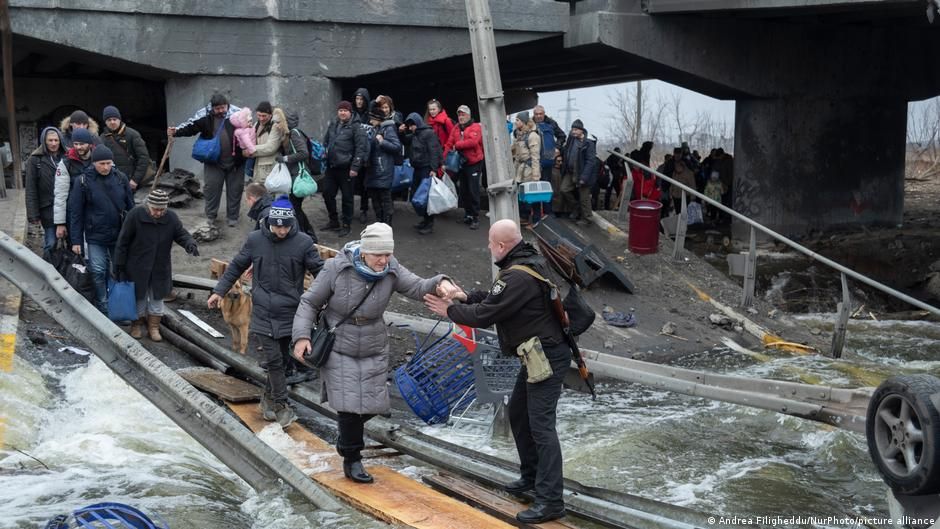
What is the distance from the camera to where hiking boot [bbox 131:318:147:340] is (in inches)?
384

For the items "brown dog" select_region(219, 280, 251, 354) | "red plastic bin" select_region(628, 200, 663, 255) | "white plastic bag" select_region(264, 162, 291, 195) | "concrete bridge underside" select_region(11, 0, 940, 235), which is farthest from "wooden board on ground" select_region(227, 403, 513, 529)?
"concrete bridge underside" select_region(11, 0, 940, 235)

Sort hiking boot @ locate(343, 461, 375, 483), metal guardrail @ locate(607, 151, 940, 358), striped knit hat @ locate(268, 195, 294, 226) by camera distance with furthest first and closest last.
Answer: metal guardrail @ locate(607, 151, 940, 358) < striped knit hat @ locate(268, 195, 294, 226) < hiking boot @ locate(343, 461, 375, 483)

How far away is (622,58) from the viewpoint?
18688 millimetres

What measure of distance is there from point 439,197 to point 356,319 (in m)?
7.22

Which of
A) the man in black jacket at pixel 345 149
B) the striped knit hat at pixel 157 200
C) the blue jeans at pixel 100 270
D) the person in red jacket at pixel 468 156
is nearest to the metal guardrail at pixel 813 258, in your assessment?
the person in red jacket at pixel 468 156

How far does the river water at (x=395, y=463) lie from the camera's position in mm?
6156

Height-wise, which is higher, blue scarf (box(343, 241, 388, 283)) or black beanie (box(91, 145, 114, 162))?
black beanie (box(91, 145, 114, 162))

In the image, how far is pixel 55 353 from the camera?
8898 mm

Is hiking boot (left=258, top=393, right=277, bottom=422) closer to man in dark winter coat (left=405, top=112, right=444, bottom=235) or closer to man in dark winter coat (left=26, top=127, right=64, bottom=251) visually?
man in dark winter coat (left=26, top=127, right=64, bottom=251)

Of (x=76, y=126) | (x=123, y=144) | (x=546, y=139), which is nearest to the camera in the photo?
(x=76, y=126)

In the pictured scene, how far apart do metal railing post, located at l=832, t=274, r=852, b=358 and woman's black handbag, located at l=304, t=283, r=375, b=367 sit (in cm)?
718

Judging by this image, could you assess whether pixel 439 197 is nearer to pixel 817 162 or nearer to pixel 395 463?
pixel 395 463

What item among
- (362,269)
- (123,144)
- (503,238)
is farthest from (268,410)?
(123,144)

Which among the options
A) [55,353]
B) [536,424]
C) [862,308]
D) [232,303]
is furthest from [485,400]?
[862,308]
